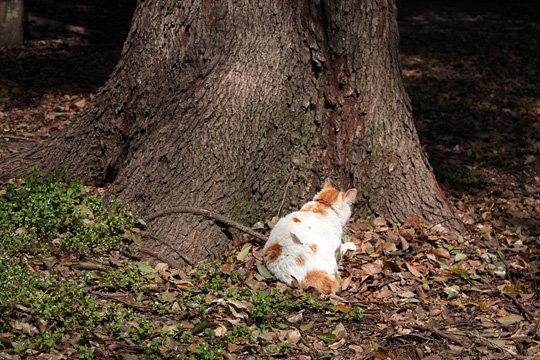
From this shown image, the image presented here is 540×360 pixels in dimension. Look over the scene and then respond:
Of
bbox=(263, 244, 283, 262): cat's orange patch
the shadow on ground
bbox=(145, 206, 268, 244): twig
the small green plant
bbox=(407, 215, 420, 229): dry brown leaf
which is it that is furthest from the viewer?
the shadow on ground

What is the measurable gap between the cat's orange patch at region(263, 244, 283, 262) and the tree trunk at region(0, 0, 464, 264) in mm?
458

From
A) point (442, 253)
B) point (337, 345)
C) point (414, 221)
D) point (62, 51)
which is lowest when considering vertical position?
point (337, 345)

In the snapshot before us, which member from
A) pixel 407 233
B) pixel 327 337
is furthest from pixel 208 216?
pixel 407 233

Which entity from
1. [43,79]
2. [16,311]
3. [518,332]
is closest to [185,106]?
[16,311]

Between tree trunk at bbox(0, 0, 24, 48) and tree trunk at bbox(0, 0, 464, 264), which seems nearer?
tree trunk at bbox(0, 0, 464, 264)

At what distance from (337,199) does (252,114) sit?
0.98 meters

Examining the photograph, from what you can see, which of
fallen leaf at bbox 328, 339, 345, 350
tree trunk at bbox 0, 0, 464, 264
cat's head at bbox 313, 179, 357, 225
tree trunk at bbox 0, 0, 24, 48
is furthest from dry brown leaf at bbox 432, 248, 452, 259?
tree trunk at bbox 0, 0, 24, 48

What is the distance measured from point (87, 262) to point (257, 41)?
2231mm

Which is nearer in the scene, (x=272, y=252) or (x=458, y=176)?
(x=272, y=252)

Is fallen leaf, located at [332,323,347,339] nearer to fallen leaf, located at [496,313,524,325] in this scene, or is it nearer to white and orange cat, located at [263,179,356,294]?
white and orange cat, located at [263,179,356,294]

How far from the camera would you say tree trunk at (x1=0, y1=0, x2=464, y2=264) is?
570cm

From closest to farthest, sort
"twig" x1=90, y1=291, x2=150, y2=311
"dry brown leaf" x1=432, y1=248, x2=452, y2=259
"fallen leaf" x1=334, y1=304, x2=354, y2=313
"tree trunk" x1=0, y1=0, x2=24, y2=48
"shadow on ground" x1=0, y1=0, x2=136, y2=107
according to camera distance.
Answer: "twig" x1=90, y1=291, x2=150, y2=311, "fallen leaf" x1=334, y1=304, x2=354, y2=313, "dry brown leaf" x1=432, y1=248, x2=452, y2=259, "shadow on ground" x1=0, y1=0, x2=136, y2=107, "tree trunk" x1=0, y1=0, x2=24, y2=48

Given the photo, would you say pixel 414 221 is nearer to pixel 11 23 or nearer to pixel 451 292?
pixel 451 292

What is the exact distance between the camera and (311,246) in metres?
5.29
